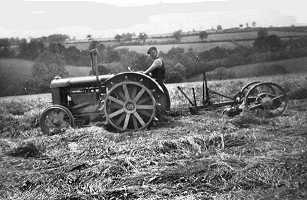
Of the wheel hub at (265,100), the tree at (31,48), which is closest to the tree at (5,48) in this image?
the tree at (31,48)

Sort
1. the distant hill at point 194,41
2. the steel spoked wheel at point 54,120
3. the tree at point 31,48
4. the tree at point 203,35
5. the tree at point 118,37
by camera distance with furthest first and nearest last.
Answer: the tree at point 118,37
the tree at point 203,35
the distant hill at point 194,41
the tree at point 31,48
the steel spoked wheel at point 54,120

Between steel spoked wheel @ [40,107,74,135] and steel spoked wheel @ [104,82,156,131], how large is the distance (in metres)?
0.93

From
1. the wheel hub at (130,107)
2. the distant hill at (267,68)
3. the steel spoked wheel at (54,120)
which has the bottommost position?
the steel spoked wheel at (54,120)

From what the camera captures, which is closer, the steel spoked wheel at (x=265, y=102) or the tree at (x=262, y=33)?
the steel spoked wheel at (x=265, y=102)

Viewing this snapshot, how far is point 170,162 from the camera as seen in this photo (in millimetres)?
4426

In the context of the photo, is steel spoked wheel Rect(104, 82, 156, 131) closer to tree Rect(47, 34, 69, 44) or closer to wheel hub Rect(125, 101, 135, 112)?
wheel hub Rect(125, 101, 135, 112)

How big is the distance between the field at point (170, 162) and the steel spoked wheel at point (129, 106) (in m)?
0.30

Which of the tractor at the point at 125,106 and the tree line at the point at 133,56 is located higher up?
the tree line at the point at 133,56

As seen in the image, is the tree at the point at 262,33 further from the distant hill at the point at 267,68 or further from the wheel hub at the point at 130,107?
the wheel hub at the point at 130,107

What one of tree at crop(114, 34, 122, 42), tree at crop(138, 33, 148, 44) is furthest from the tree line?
tree at crop(138, 33, 148, 44)

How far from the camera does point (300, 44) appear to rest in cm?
941

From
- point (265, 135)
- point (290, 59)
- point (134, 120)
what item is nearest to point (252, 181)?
point (265, 135)

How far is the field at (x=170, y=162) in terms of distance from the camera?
11.9ft

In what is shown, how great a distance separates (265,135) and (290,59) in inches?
186
